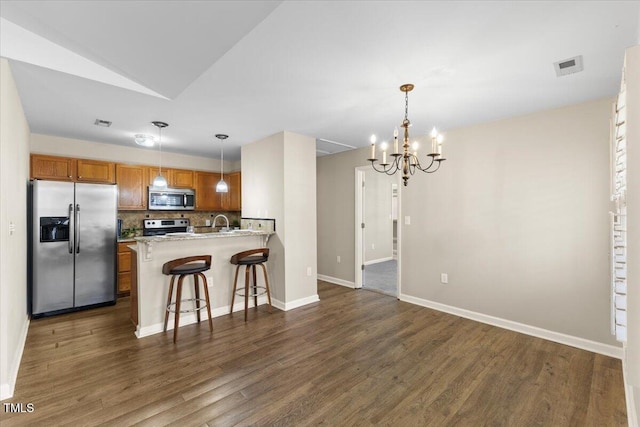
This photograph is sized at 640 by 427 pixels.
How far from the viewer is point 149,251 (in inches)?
124

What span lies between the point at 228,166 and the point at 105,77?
3.79 m

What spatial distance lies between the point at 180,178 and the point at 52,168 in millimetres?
1731

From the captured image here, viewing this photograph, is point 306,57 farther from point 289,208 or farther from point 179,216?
point 179,216

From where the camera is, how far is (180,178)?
5.27m

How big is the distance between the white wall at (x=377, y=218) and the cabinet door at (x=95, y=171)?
16.2ft

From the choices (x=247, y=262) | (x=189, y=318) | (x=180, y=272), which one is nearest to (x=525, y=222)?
(x=247, y=262)

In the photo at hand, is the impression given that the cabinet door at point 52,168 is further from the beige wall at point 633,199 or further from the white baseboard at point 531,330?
the beige wall at point 633,199

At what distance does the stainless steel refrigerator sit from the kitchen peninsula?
105 cm

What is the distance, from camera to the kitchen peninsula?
3125mm

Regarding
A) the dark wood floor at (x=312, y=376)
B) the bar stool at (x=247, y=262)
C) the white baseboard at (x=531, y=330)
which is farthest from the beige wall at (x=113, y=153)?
the white baseboard at (x=531, y=330)

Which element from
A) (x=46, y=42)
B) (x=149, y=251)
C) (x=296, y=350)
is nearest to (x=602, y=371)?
(x=296, y=350)

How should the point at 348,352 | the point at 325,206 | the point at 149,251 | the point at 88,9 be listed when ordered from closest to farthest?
1. the point at 88,9
2. the point at 348,352
3. the point at 149,251
4. the point at 325,206

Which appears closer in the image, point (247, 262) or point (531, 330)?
point (531, 330)

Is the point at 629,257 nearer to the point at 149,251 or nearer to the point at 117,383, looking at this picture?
the point at 117,383
